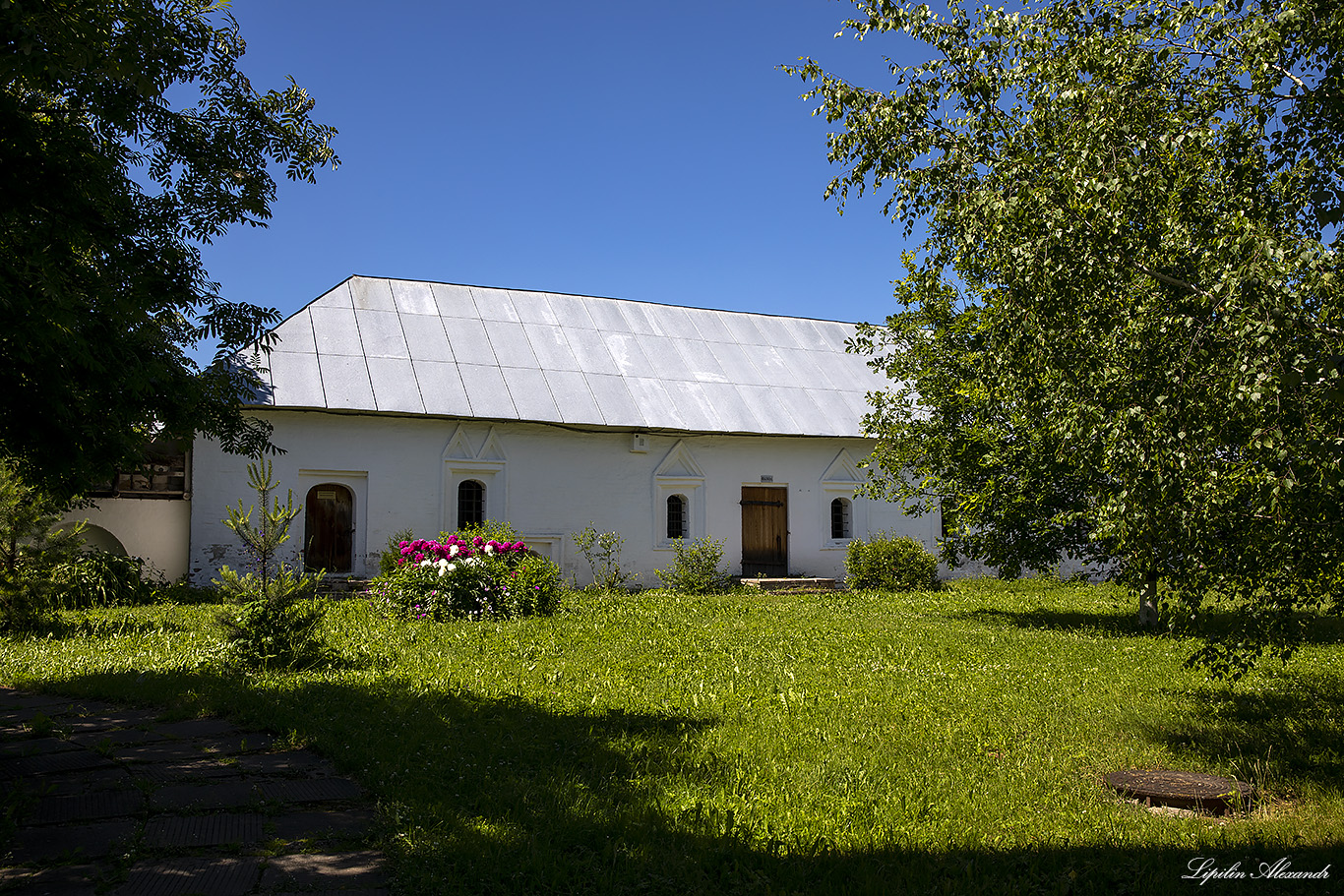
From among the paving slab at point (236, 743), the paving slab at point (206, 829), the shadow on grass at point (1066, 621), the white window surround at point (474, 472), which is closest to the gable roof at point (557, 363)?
the white window surround at point (474, 472)

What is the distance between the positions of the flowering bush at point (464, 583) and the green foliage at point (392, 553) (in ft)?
6.87

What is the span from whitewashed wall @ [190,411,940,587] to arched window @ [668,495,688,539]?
10.9 inches

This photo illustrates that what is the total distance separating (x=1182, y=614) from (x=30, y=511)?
1220 cm

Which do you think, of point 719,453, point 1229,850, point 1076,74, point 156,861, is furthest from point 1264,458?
point 719,453

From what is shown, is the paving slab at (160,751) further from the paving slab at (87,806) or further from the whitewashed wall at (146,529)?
the whitewashed wall at (146,529)

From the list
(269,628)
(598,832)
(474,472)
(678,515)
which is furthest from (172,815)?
(678,515)

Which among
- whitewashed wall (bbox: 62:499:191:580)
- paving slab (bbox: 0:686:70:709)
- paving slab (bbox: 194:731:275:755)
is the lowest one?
A: paving slab (bbox: 194:731:275:755)

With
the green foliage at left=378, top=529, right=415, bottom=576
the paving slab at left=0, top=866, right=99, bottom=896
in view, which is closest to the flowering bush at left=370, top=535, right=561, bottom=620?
the green foliage at left=378, top=529, right=415, bottom=576

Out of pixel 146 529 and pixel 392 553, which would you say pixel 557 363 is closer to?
pixel 392 553

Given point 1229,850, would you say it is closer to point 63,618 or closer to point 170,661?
point 170,661

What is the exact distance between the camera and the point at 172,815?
197 inches

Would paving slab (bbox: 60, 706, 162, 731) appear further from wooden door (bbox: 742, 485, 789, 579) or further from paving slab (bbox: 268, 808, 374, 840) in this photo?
wooden door (bbox: 742, 485, 789, 579)

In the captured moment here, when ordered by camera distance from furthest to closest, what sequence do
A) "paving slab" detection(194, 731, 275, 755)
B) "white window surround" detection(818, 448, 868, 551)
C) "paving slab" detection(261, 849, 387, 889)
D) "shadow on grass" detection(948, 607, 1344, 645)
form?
"white window surround" detection(818, 448, 868, 551)
"shadow on grass" detection(948, 607, 1344, 645)
"paving slab" detection(194, 731, 275, 755)
"paving slab" detection(261, 849, 387, 889)

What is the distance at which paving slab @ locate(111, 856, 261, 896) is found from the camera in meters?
4.09
